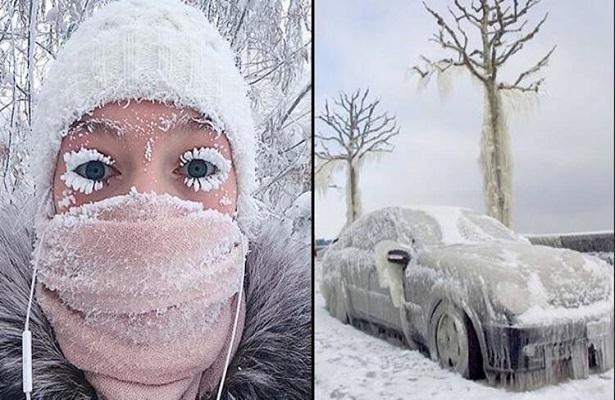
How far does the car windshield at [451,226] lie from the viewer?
243cm

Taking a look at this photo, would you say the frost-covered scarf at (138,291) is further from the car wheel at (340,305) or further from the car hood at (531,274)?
the car hood at (531,274)

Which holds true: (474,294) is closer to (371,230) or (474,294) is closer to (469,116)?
(371,230)

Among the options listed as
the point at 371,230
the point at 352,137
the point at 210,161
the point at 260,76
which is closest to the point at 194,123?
the point at 210,161

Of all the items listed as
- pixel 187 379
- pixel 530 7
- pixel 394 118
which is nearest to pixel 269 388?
pixel 187 379

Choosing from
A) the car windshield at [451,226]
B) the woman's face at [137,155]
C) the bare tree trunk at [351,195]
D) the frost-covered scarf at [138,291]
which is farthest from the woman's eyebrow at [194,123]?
the car windshield at [451,226]

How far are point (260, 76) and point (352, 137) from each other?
39 cm

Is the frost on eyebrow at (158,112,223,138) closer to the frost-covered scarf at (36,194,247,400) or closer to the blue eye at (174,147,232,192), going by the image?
the blue eye at (174,147,232,192)

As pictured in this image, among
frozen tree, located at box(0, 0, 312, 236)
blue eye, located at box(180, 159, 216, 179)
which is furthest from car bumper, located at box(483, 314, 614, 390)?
blue eye, located at box(180, 159, 216, 179)

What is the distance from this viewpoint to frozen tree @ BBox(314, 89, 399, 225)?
2.56 m

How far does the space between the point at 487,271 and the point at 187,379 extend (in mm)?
Answer: 1054

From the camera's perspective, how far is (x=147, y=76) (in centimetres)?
255

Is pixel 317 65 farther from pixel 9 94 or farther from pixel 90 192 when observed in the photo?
pixel 9 94

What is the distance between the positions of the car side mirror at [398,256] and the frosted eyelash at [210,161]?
2.02 feet

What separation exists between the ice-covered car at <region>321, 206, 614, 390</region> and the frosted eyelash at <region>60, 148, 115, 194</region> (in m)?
0.81
